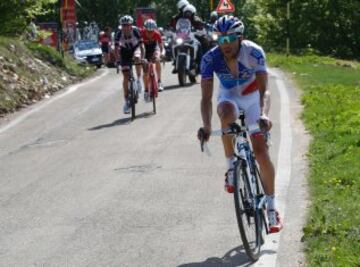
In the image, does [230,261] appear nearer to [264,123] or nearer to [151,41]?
[264,123]

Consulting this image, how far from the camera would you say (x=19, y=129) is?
591 inches

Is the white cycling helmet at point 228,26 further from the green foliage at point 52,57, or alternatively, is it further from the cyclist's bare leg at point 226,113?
the green foliage at point 52,57

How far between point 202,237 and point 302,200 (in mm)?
1475

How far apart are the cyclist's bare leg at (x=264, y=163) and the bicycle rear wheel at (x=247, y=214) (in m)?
0.22

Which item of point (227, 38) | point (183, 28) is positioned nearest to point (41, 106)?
point (183, 28)

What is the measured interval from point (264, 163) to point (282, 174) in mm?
2759

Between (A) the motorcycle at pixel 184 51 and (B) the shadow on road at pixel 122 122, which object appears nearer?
(B) the shadow on road at pixel 122 122

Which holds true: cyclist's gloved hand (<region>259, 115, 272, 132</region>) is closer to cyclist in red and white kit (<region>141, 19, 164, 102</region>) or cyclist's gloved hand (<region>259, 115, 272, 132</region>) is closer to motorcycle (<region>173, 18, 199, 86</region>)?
cyclist in red and white kit (<region>141, 19, 164, 102</region>)

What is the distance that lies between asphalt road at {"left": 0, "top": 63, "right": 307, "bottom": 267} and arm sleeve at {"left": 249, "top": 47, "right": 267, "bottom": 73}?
4.74ft

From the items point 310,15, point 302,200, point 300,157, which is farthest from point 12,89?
point 310,15

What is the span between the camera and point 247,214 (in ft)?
21.1

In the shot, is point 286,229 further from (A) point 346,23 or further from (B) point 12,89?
(A) point 346,23

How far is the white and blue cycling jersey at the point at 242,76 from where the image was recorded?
6723mm

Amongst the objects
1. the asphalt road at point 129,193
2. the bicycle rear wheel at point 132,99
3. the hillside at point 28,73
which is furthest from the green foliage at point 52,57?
the bicycle rear wheel at point 132,99
